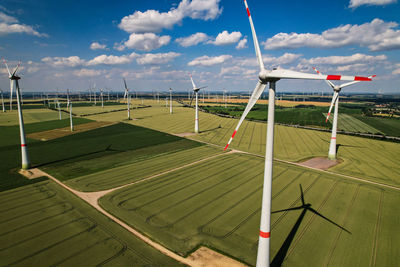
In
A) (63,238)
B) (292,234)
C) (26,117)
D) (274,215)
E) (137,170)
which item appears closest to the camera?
(63,238)

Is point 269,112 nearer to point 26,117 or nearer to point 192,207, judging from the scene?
point 192,207

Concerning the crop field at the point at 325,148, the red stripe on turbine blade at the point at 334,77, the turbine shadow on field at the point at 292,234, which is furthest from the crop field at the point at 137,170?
the red stripe on turbine blade at the point at 334,77

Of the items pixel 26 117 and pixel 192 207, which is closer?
pixel 192 207

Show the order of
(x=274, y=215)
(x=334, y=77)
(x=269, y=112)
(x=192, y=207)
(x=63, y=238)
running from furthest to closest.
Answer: (x=192, y=207) → (x=274, y=215) → (x=63, y=238) → (x=269, y=112) → (x=334, y=77)

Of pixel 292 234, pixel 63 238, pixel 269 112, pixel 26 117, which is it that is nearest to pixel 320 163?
pixel 292 234

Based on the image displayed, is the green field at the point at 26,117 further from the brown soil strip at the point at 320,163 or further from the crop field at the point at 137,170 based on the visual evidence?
the brown soil strip at the point at 320,163

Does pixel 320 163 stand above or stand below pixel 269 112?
below

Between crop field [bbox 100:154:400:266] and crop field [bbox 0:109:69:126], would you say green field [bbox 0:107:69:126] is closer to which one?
crop field [bbox 0:109:69:126]

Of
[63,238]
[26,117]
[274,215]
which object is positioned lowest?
[274,215]
